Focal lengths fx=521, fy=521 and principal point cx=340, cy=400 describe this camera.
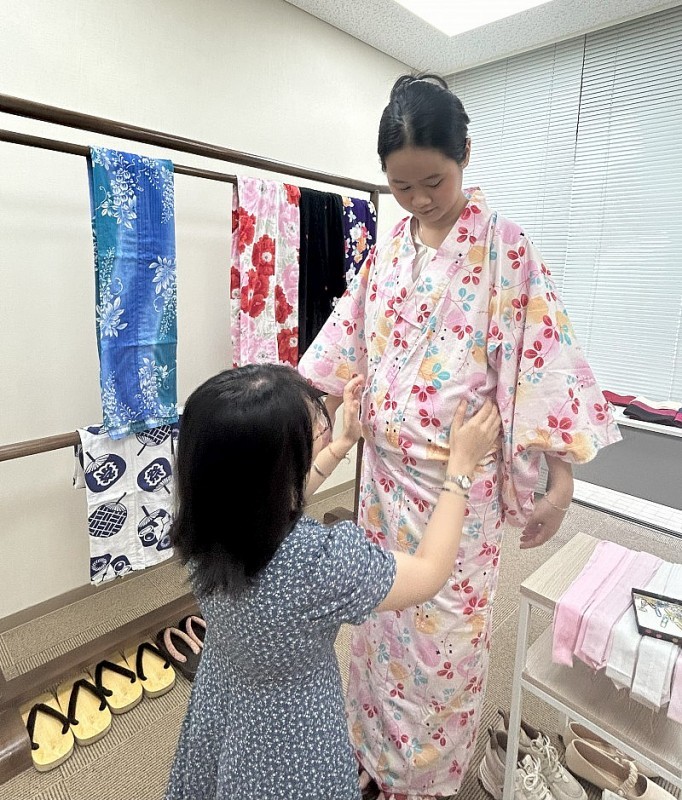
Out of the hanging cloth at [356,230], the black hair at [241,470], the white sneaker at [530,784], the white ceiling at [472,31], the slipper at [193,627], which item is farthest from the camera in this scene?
the white ceiling at [472,31]

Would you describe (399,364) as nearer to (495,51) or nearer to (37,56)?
(37,56)

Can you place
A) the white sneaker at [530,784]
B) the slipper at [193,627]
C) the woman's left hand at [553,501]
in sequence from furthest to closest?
the slipper at [193,627] < the white sneaker at [530,784] < the woman's left hand at [553,501]

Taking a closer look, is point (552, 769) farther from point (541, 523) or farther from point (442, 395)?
point (442, 395)

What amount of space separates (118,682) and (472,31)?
3.00 meters

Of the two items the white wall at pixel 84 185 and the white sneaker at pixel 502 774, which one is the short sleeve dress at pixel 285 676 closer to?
the white sneaker at pixel 502 774

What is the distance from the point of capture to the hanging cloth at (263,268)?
1.67m

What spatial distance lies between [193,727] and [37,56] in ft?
6.09

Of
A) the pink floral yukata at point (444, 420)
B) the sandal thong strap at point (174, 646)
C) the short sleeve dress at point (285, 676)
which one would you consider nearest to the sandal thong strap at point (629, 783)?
the pink floral yukata at point (444, 420)

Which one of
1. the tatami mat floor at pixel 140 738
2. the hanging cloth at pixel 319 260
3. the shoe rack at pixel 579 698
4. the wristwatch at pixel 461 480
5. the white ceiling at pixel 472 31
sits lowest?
the tatami mat floor at pixel 140 738

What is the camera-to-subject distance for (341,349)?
116cm

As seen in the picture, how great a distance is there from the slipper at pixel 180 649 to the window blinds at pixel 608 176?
2298mm

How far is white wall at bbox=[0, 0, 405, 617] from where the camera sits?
1613 millimetres

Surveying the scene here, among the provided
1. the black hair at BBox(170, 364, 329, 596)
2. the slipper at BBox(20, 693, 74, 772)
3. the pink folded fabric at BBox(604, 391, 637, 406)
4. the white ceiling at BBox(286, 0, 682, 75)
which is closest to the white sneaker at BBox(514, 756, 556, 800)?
the black hair at BBox(170, 364, 329, 596)

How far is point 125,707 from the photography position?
4.92 feet
